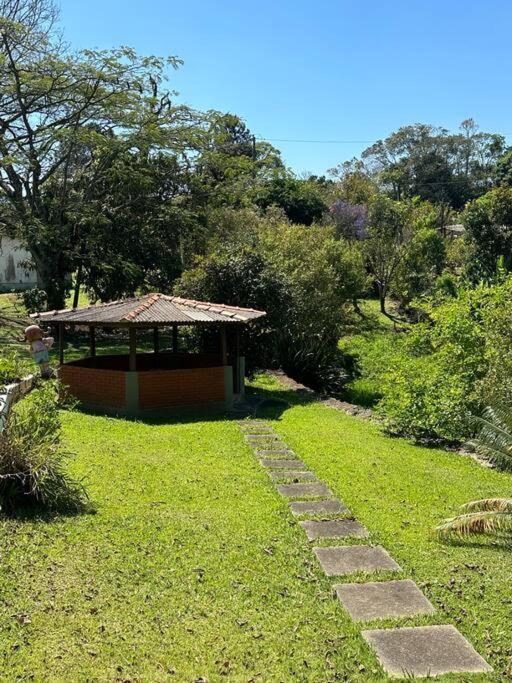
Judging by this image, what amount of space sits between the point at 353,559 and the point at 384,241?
1152 inches

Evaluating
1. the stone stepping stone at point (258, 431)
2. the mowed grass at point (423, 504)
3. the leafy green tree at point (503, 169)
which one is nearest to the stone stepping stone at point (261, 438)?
the stone stepping stone at point (258, 431)

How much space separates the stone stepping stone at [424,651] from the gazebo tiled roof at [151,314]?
360 inches

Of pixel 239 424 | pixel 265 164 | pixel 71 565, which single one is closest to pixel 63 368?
pixel 239 424

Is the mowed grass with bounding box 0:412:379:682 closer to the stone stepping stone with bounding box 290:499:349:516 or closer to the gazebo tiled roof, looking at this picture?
the stone stepping stone with bounding box 290:499:349:516

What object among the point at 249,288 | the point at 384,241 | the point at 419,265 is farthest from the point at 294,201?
the point at 249,288

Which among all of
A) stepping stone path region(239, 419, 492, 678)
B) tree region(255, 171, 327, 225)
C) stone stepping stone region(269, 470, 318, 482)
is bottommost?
stone stepping stone region(269, 470, 318, 482)

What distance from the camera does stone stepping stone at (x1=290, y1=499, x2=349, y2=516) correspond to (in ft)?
23.4

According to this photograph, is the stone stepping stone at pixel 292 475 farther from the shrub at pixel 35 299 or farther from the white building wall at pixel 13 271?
the white building wall at pixel 13 271

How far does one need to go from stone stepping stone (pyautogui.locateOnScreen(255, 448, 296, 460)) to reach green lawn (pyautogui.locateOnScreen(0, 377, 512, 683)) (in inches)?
24.6

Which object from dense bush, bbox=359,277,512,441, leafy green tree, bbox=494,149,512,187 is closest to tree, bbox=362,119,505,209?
leafy green tree, bbox=494,149,512,187

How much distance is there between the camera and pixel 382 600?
502 centimetres

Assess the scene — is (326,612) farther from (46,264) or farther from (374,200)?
(374,200)

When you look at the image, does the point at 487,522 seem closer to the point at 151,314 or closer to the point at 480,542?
the point at 480,542

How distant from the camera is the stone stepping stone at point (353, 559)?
5.60 m
